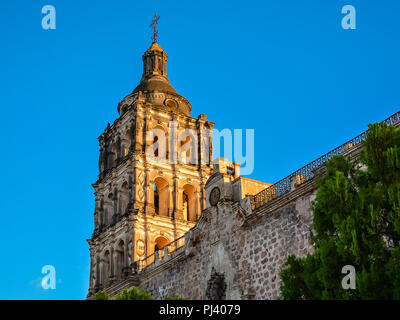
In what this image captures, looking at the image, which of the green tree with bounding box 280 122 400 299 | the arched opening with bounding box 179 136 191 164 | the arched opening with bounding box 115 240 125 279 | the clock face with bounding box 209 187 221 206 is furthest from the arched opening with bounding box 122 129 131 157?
the green tree with bounding box 280 122 400 299

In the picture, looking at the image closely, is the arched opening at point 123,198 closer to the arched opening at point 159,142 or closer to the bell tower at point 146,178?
the bell tower at point 146,178

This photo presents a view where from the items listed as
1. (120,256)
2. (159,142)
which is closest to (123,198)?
(120,256)

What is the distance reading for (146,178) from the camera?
35344 mm

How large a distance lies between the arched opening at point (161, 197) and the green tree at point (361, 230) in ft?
79.0

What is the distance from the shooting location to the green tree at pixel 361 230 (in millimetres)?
10516

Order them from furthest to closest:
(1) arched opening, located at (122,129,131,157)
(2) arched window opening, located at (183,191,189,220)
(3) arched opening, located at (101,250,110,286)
Answer: 1. (2) arched window opening, located at (183,191,189,220)
2. (1) arched opening, located at (122,129,131,157)
3. (3) arched opening, located at (101,250,110,286)

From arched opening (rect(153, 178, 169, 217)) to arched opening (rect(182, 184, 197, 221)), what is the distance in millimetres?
1550

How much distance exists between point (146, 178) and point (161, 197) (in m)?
2.02

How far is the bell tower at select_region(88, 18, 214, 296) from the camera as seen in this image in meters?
34.3

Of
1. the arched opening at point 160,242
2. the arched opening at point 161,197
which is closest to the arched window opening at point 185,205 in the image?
the arched opening at point 161,197

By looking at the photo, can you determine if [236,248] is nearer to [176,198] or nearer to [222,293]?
[222,293]

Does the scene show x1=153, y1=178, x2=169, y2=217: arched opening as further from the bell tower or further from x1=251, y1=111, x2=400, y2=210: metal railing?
x1=251, y1=111, x2=400, y2=210: metal railing

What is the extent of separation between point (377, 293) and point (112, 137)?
99.3ft

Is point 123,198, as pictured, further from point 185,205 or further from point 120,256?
point 185,205
